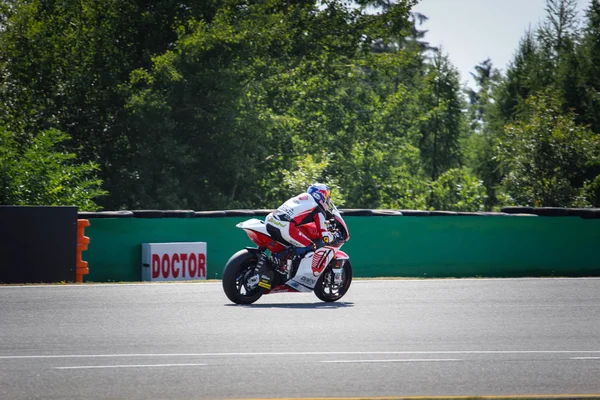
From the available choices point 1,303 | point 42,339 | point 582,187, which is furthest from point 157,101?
point 42,339

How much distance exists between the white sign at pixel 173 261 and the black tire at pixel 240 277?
4.93 m

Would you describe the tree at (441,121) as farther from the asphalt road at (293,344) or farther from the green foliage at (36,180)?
the asphalt road at (293,344)

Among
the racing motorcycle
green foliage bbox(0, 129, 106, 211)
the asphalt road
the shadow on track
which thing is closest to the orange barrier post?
the asphalt road

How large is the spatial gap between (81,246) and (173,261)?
1.86m

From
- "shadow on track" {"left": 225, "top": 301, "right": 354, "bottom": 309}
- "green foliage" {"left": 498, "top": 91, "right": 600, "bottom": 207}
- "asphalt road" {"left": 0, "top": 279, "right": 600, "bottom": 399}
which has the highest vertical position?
"green foliage" {"left": 498, "top": 91, "right": 600, "bottom": 207}

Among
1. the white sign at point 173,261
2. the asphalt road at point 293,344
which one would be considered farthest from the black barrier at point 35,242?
the white sign at point 173,261

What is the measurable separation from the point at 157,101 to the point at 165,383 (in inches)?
1044

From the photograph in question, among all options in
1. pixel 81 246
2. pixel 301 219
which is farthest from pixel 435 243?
pixel 81 246

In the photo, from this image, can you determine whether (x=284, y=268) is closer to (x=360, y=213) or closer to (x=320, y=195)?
(x=320, y=195)

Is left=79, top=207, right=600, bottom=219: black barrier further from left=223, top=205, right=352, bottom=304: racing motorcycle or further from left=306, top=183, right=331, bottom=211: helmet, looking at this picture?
left=223, top=205, right=352, bottom=304: racing motorcycle

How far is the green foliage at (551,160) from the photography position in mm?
34906

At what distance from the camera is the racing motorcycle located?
537 inches

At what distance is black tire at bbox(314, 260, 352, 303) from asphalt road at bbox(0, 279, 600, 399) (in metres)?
0.17

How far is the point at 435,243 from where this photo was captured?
20.3 meters
